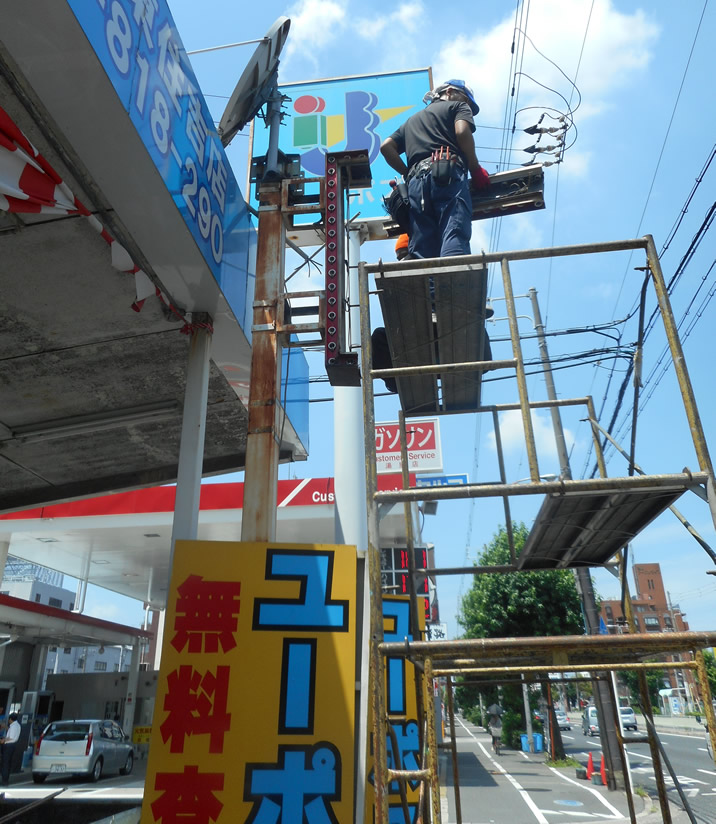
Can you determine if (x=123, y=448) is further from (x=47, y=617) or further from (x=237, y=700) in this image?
(x=47, y=617)

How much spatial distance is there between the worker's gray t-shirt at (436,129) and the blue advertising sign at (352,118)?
6148 mm

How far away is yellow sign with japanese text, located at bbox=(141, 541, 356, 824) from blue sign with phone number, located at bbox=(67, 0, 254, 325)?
2.63 meters

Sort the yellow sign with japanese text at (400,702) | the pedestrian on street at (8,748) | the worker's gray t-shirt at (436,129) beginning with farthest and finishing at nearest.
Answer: the pedestrian on street at (8,748) → the yellow sign with japanese text at (400,702) → the worker's gray t-shirt at (436,129)

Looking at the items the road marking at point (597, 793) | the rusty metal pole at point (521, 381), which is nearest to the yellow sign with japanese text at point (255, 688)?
the rusty metal pole at point (521, 381)

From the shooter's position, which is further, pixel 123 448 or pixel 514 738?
pixel 514 738

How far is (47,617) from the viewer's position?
21.2m

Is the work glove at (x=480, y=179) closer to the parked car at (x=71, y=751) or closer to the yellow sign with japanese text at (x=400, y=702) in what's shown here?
the yellow sign with japanese text at (x=400, y=702)

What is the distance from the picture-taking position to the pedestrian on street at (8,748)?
50.9 ft

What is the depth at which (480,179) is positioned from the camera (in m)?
5.79

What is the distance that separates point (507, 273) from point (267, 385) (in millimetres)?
2853

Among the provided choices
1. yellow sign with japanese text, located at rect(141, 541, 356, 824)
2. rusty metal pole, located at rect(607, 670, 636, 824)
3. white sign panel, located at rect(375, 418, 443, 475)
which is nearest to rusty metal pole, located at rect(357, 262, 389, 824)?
yellow sign with japanese text, located at rect(141, 541, 356, 824)

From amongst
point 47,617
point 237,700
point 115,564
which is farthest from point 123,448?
point 47,617

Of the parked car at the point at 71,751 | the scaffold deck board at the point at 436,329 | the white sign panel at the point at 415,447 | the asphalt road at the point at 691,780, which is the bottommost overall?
the asphalt road at the point at 691,780

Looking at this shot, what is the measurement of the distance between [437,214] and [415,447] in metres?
12.2
